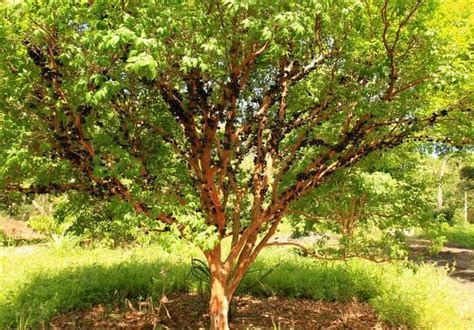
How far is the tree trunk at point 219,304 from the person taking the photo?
561 centimetres

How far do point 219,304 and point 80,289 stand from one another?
366 centimetres

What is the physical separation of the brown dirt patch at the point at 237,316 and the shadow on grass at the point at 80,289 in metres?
0.30

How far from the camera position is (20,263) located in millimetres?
10797

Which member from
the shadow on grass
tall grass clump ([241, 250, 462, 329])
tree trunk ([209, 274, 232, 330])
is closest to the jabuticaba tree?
tree trunk ([209, 274, 232, 330])

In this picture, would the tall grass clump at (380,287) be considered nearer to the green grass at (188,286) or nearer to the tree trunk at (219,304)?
the green grass at (188,286)

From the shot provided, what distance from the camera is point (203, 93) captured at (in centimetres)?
493

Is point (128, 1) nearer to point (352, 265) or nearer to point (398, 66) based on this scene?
point (398, 66)

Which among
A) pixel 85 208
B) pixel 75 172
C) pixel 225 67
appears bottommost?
pixel 85 208

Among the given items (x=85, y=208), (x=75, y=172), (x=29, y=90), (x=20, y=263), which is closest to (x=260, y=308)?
(x=85, y=208)

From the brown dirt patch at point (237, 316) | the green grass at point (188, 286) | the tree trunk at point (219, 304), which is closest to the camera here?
the tree trunk at point (219, 304)

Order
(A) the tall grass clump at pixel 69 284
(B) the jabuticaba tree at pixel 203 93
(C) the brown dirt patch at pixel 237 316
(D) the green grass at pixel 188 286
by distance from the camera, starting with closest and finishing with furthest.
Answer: (B) the jabuticaba tree at pixel 203 93
(C) the brown dirt patch at pixel 237 316
(A) the tall grass clump at pixel 69 284
(D) the green grass at pixel 188 286

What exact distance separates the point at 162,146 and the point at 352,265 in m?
6.73

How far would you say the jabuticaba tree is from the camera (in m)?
3.73

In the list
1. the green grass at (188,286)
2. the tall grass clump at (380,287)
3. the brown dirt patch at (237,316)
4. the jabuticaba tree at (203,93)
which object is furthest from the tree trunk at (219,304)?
the tall grass clump at (380,287)
